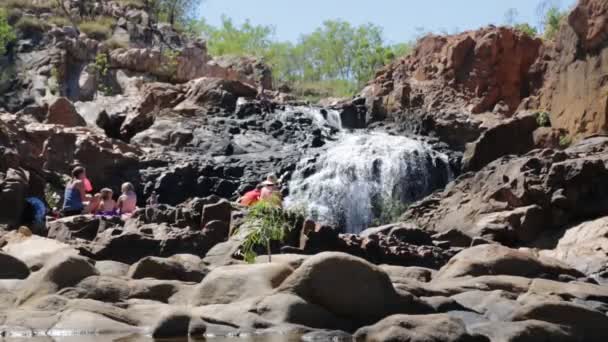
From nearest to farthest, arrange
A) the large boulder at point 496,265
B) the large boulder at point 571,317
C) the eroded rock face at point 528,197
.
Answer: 1. the large boulder at point 571,317
2. the large boulder at point 496,265
3. the eroded rock face at point 528,197

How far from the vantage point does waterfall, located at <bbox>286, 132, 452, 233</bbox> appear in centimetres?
3247

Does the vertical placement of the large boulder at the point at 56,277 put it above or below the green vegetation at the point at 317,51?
below

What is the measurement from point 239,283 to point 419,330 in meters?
2.77

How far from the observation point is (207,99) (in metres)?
42.6

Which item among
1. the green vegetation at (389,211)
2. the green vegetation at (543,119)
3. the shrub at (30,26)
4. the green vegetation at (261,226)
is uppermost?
the shrub at (30,26)

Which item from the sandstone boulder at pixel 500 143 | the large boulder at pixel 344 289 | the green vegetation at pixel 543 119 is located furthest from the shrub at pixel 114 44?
the large boulder at pixel 344 289

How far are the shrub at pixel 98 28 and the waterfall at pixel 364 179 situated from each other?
99.4ft

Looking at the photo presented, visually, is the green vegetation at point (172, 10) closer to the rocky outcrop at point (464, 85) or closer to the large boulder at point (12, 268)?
the rocky outcrop at point (464, 85)

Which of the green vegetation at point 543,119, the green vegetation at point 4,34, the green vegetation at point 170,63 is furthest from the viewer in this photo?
the green vegetation at point 4,34

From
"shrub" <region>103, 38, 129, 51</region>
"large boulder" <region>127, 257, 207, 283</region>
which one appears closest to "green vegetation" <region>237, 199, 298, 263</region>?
"large boulder" <region>127, 257, 207, 283</region>

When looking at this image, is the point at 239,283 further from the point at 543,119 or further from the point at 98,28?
the point at 98,28

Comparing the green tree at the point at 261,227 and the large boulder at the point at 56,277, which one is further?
the green tree at the point at 261,227

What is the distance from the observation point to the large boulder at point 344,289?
40.0 ft

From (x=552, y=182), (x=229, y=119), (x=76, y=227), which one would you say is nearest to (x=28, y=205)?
(x=76, y=227)
